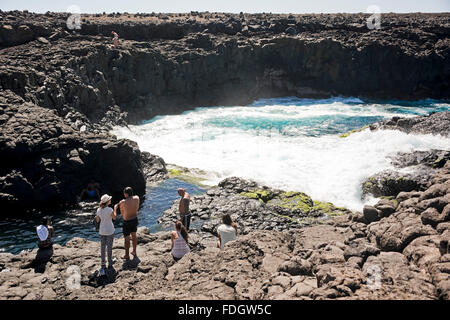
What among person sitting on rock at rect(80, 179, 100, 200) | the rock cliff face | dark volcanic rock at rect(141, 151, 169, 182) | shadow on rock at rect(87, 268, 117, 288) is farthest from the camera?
dark volcanic rock at rect(141, 151, 169, 182)

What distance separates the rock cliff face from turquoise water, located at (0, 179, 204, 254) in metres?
1.98

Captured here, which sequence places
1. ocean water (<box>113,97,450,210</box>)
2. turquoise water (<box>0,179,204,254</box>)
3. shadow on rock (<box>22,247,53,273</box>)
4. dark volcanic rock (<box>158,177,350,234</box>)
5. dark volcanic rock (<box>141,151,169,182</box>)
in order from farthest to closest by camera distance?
1. dark volcanic rock (<box>141,151,169,182</box>)
2. ocean water (<box>113,97,450,210</box>)
3. dark volcanic rock (<box>158,177,350,234</box>)
4. turquoise water (<box>0,179,204,254</box>)
5. shadow on rock (<box>22,247,53,273</box>)

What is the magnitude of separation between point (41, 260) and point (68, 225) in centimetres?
467

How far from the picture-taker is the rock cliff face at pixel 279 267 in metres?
7.27

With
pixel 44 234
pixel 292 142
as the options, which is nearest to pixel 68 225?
pixel 44 234

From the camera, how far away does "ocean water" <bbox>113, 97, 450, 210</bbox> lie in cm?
1977

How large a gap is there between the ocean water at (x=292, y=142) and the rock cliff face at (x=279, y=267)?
6985mm

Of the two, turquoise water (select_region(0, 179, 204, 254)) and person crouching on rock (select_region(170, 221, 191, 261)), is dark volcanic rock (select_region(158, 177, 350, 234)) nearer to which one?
turquoise water (select_region(0, 179, 204, 254))

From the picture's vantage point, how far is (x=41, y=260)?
10.8m

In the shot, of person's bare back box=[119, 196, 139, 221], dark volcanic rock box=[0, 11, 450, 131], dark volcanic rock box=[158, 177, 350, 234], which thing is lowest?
dark volcanic rock box=[158, 177, 350, 234]

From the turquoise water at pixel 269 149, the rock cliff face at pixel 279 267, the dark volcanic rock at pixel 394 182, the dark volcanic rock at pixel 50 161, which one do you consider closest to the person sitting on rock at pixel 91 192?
the dark volcanic rock at pixel 50 161

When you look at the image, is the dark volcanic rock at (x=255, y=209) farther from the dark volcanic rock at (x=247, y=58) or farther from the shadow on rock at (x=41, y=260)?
the dark volcanic rock at (x=247, y=58)

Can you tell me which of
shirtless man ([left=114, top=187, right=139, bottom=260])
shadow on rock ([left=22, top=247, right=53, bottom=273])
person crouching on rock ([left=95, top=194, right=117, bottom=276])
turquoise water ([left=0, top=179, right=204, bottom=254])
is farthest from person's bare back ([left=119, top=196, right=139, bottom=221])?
turquoise water ([left=0, top=179, right=204, bottom=254])

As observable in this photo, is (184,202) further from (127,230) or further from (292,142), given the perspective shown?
(292,142)
